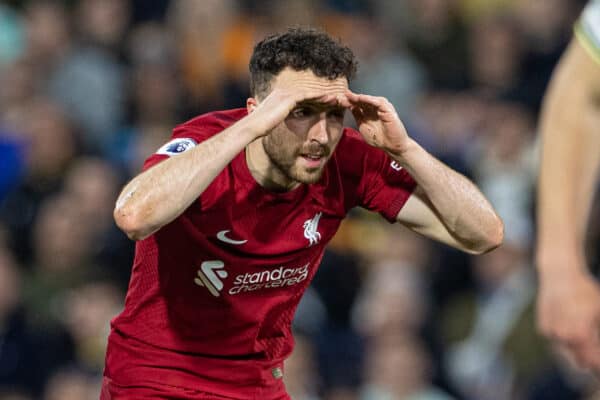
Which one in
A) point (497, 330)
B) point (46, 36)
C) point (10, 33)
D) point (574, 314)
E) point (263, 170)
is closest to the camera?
point (574, 314)

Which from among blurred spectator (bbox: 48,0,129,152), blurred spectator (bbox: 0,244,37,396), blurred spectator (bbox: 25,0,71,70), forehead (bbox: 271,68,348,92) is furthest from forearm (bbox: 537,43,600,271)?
blurred spectator (bbox: 25,0,71,70)

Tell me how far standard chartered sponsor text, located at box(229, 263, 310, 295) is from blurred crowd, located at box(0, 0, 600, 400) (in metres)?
1.80

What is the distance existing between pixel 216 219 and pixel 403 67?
595cm

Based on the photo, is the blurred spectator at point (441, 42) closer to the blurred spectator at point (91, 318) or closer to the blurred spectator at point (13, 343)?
the blurred spectator at point (91, 318)

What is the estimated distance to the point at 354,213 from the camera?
8.34 metres

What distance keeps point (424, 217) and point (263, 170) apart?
602 mm

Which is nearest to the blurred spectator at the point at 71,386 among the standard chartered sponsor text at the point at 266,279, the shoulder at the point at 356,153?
the standard chartered sponsor text at the point at 266,279

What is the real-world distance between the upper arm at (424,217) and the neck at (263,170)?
1.47 ft

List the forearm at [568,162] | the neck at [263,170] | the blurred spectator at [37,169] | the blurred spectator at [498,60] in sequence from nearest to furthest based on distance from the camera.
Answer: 1. the forearm at [568,162]
2. the neck at [263,170]
3. the blurred spectator at [37,169]
4. the blurred spectator at [498,60]

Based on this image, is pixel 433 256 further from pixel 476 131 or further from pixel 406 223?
pixel 406 223

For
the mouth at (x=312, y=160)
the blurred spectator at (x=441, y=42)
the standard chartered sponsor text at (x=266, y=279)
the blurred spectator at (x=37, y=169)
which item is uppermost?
the mouth at (x=312, y=160)

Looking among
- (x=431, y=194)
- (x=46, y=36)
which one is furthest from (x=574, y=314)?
(x=46, y=36)

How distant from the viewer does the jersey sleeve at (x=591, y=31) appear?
2.64 metres

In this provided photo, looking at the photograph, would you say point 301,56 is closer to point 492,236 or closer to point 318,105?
point 318,105
